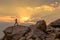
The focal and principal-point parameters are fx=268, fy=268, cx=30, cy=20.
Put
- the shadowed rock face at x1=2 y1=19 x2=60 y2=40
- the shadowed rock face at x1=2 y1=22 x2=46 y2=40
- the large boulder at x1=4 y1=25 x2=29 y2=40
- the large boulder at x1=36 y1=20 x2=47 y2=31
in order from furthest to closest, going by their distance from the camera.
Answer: the large boulder at x1=4 y1=25 x2=29 y2=40, the large boulder at x1=36 y1=20 x2=47 y2=31, the shadowed rock face at x1=2 y1=22 x2=46 y2=40, the shadowed rock face at x1=2 y1=19 x2=60 y2=40

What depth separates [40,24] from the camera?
80.6m

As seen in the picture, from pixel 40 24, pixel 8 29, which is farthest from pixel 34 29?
pixel 8 29

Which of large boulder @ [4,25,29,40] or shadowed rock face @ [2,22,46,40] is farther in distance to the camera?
large boulder @ [4,25,29,40]

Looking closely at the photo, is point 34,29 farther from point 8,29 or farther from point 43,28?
point 8,29

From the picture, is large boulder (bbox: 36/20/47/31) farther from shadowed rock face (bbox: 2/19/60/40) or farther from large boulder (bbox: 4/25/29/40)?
large boulder (bbox: 4/25/29/40)

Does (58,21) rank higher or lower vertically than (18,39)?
higher

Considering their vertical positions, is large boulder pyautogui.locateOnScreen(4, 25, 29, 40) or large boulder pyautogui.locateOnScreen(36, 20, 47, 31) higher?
large boulder pyautogui.locateOnScreen(36, 20, 47, 31)

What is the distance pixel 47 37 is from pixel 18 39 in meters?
9.30

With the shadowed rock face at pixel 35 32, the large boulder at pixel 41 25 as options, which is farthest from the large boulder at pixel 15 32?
the large boulder at pixel 41 25

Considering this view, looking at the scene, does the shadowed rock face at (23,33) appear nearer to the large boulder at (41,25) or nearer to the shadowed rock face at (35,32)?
the shadowed rock face at (35,32)

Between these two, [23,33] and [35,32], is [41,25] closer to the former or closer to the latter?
[35,32]

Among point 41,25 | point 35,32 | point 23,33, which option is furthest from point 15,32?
point 41,25

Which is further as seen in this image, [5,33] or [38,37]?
[5,33]

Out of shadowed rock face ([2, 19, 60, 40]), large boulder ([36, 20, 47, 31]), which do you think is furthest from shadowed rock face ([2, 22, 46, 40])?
large boulder ([36, 20, 47, 31])
